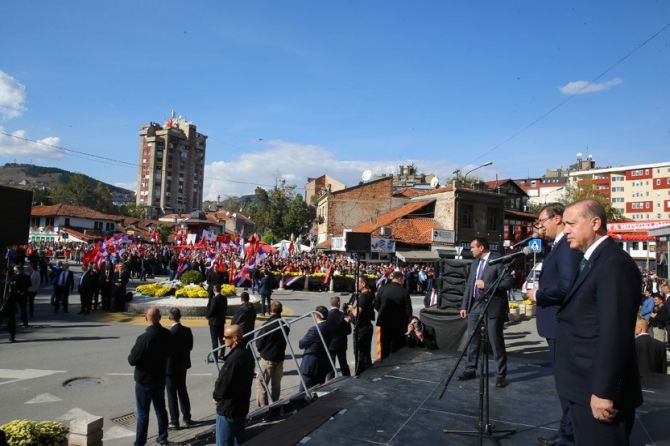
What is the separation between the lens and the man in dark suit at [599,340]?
7.87 feet

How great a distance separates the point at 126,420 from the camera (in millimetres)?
7094

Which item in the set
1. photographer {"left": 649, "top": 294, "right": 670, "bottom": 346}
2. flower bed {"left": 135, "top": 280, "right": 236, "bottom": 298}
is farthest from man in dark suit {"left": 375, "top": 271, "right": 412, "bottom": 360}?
flower bed {"left": 135, "top": 280, "right": 236, "bottom": 298}

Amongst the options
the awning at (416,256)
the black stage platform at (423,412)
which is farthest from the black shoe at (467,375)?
the awning at (416,256)

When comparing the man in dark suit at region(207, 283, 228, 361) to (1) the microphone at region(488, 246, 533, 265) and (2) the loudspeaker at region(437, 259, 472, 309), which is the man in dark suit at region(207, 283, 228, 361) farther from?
(1) the microphone at region(488, 246, 533, 265)

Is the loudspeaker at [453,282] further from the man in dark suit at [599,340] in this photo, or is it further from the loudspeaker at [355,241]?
the man in dark suit at [599,340]

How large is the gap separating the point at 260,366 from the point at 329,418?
289cm

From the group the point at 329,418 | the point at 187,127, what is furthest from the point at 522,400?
the point at 187,127

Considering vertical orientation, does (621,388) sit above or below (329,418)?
above

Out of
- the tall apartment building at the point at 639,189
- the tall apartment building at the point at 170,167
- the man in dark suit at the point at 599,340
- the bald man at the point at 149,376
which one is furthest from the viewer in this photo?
the tall apartment building at the point at 170,167

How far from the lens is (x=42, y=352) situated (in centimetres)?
1098

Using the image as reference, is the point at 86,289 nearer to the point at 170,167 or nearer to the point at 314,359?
the point at 314,359

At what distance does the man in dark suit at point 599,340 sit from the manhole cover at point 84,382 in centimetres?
874

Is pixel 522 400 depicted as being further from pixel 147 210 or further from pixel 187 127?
pixel 187 127

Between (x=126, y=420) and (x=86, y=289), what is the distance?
36.3ft
